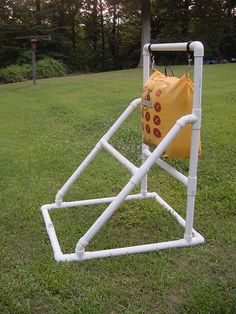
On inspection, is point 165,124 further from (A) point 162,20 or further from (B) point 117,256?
(A) point 162,20

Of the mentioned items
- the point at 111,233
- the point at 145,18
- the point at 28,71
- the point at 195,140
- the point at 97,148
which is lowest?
the point at 111,233

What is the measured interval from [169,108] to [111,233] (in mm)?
925

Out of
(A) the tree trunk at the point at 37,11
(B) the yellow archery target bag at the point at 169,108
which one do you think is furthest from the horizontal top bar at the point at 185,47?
(A) the tree trunk at the point at 37,11

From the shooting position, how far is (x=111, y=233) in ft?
9.36

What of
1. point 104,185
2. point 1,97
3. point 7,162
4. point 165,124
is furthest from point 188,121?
point 1,97

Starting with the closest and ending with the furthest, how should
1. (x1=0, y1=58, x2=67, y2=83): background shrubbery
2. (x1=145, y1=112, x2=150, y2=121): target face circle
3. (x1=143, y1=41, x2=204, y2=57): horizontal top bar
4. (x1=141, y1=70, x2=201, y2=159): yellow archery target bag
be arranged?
(x1=143, y1=41, x2=204, y2=57): horizontal top bar
(x1=141, y1=70, x2=201, y2=159): yellow archery target bag
(x1=145, y1=112, x2=150, y2=121): target face circle
(x1=0, y1=58, x2=67, y2=83): background shrubbery

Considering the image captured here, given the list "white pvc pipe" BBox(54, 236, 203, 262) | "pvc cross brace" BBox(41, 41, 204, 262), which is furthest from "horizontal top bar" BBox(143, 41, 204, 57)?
"white pvc pipe" BBox(54, 236, 203, 262)

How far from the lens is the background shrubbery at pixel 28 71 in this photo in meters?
15.0

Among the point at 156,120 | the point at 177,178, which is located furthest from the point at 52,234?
the point at 156,120

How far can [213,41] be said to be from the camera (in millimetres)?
19000

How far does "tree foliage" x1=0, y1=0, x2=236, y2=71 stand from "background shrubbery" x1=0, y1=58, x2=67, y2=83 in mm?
1492

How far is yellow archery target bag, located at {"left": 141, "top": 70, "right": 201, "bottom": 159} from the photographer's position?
2.47 metres

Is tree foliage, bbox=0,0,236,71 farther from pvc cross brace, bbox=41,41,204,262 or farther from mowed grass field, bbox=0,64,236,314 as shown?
pvc cross brace, bbox=41,41,204,262

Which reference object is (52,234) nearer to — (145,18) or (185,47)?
(185,47)
